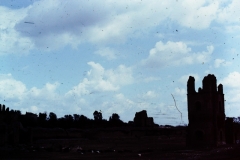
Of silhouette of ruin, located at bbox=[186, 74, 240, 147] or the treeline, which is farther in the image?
the treeline

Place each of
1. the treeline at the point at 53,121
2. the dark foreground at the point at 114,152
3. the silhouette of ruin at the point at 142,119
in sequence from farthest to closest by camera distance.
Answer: the silhouette of ruin at the point at 142,119 → the treeline at the point at 53,121 → the dark foreground at the point at 114,152

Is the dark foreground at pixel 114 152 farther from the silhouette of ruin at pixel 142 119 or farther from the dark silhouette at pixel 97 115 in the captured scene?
the dark silhouette at pixel 97 115

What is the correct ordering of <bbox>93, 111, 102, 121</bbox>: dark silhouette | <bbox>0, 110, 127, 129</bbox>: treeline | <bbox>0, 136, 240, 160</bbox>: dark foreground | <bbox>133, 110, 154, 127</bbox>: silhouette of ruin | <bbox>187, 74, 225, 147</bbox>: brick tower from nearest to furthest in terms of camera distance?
<bbox>0, 136, 240, 160</bbox>: dark foreground
<bbox>187, 74, 225, 147</bbox>: brick tower
<bbox>0, 110, 127, 129</bbox>: treeline
<bbox>133, 110, 154, 127</bbox>: silhouette of ruin
<bbox>93, 111, 102, 121</bbox>: dark silhouette

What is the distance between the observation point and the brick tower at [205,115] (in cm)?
3728

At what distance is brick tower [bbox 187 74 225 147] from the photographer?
37281 millimetres

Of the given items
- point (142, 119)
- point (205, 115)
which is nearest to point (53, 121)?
point (142, 119)

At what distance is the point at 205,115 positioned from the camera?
3756 cm

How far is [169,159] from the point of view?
2275cm

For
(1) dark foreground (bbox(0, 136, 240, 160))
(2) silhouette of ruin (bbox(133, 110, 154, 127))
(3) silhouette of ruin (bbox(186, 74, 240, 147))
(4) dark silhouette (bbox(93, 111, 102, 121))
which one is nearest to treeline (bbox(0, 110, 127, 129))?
(4) dark silhouette (bbox(93, 111, 102, 121))

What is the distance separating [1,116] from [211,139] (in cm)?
2824

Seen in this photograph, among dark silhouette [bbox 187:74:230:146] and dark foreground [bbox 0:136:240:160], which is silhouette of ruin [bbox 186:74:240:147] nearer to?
dark silhouette [bbox 187:74:230:146]

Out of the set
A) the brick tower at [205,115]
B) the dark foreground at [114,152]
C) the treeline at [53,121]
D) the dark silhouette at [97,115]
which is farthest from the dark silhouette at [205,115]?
the dark silhouette at [97,115]

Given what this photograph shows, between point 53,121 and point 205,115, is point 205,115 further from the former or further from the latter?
point 53,121

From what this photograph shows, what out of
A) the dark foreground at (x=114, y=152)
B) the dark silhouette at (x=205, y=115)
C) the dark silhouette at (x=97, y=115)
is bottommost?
the dark foreground at (x=114, y=152)
